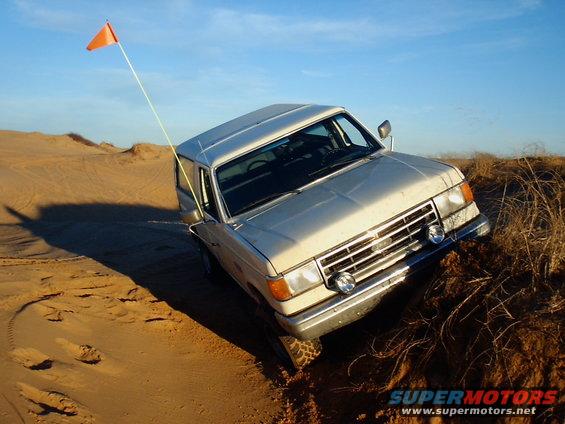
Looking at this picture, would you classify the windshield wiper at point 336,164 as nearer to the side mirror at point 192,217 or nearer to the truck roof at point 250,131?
the truck roof at point 250,131

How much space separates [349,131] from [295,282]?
7.91ft

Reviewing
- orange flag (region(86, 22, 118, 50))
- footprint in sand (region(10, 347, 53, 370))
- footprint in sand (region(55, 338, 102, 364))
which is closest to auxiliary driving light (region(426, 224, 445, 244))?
footprint in sand (region(55, 338, 102, 364))

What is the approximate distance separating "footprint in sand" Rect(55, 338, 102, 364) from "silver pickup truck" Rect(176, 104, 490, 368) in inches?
57.0

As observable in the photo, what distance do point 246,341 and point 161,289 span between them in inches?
80.6

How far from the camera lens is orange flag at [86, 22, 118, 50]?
6.34 metres

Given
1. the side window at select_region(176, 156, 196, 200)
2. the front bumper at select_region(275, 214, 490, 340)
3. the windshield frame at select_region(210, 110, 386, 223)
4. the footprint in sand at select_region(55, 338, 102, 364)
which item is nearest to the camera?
the front bumper at select_region(275, 214, 490, 340)

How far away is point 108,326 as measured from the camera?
18.5 ft

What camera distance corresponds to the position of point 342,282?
4.08 m

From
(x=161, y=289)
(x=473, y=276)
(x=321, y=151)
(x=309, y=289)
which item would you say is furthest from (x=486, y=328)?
(x=161, y=289)

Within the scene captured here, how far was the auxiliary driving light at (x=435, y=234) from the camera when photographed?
440 centimetres

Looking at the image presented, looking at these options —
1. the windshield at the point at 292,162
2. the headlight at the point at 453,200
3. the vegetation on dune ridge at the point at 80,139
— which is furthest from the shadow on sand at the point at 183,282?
the vegetation on dune ridge at the point at 80,139

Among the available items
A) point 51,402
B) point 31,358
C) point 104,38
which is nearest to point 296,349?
point 51,402

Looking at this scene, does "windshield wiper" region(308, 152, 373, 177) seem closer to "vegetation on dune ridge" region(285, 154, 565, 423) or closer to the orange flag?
"vegetation on dune ridge" region(285, 154, 565, 423)

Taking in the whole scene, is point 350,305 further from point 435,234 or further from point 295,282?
point 435,234
